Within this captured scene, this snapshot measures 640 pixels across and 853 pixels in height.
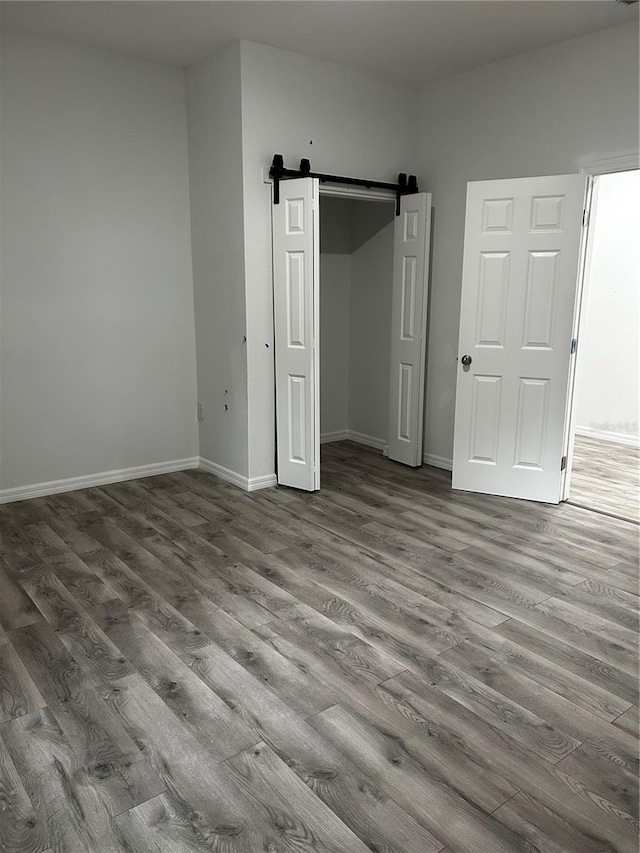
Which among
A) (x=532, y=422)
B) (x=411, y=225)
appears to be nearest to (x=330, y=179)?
(x=411, y=225)

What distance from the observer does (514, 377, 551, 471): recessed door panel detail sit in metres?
4.27

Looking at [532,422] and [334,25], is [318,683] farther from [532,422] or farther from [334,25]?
[334,25]

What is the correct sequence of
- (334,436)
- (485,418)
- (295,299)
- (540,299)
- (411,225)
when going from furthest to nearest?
(334,436) → (411,225) → (485,418) → (295,299) → (540,299)

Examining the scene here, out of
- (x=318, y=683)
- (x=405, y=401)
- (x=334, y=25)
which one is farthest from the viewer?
(x=405, y=401)

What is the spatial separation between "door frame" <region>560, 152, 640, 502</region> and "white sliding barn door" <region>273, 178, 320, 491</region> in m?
1.63

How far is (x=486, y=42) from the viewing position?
4090 mm

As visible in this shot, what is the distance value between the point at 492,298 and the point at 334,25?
6.18 ft

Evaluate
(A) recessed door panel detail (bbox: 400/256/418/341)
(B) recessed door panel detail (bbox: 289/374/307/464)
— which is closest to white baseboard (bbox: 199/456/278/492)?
(B) recessed door panel detail (bbox: 289/374/307/464)

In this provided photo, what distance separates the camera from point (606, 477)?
16.4 ft

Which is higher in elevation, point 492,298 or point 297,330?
point 492,298

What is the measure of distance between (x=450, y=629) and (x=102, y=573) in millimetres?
1742

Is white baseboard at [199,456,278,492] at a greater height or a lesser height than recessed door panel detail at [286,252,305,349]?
lesser

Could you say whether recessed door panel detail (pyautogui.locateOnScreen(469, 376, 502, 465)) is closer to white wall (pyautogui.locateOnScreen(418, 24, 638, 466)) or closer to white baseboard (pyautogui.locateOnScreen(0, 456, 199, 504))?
white wall (pyautogui.locateOnScreen(418, 24, 638, 466))

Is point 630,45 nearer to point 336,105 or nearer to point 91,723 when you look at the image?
point 336,105
